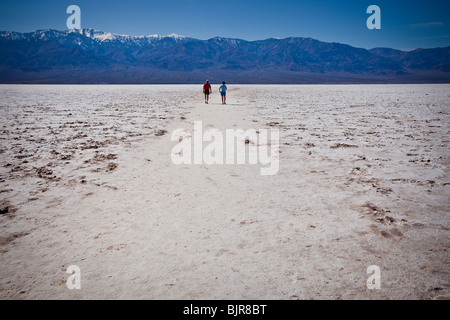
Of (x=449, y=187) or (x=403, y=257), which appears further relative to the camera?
(x=449, y=187)

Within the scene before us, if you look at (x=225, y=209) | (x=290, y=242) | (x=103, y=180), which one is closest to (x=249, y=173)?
(x=225, y=209)

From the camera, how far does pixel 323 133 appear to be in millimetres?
9336

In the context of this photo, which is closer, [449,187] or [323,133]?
[449,187]

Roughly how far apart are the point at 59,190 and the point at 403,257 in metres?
5.33

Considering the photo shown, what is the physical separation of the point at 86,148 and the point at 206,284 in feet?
20.9

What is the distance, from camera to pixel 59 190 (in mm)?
4609

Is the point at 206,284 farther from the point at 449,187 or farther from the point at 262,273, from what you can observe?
the point at 449,187
